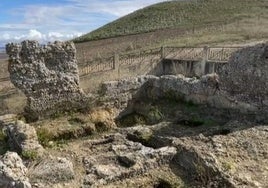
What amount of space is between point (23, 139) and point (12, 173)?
9.40ft

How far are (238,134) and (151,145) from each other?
2072 mm

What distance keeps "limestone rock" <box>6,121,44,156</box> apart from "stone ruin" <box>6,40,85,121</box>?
191 centimetres

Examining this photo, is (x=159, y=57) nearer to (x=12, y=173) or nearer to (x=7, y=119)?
(x=7, y=119)

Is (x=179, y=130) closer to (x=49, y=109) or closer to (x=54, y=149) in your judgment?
(x=54, y=149)

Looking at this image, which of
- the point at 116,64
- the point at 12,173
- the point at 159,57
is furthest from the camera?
the point at 159,57

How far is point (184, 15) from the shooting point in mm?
54375

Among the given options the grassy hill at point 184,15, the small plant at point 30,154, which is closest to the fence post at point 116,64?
the small plant at point 30,154

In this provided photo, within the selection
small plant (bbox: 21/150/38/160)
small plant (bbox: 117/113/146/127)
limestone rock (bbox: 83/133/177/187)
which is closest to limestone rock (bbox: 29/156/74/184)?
limestone rock (bbox: 83/133/177/187)

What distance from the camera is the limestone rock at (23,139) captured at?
960 cm

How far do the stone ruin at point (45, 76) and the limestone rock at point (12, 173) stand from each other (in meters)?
5.57

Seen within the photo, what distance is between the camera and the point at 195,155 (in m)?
8.62

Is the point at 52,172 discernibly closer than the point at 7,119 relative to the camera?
Yes

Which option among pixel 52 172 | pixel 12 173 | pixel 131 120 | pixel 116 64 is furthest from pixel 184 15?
pixel 12 173

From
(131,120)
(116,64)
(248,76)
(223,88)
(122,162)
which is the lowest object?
(131,120)
